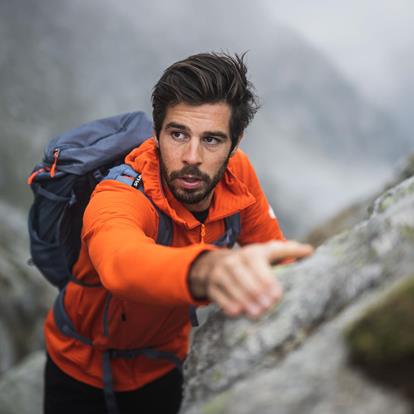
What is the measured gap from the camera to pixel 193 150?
504 centimetres

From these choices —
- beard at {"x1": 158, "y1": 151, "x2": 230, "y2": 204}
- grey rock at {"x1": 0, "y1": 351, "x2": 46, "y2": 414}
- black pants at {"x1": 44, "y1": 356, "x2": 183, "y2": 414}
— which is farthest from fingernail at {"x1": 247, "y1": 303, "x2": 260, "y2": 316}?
grey rock at {"x1": 0, "y1": 351, "x2": 46, "y2": 414}

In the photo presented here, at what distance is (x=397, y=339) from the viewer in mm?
2137

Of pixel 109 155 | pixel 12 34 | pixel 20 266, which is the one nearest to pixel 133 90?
pixel 12 34

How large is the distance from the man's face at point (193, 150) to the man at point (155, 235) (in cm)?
1

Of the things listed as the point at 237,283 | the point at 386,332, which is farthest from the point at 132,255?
the point at 386,332

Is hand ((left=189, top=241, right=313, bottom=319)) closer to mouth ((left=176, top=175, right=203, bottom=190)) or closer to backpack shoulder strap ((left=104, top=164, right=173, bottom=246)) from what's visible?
backpack shoulder strap ((left=104, top=164, right=173, bottom=246))

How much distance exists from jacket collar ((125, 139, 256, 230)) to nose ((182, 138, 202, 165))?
35 centimetres

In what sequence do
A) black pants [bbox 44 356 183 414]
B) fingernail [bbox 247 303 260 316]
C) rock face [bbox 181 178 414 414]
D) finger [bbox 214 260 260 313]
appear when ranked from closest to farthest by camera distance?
rock face [bbox 181 178 414 414], finger [bbox 214 260 260 313], fingernail [bbox 247 303 260 316], black pants [bbox 44 356 183 414]

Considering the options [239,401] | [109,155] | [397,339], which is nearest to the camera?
[397,339]

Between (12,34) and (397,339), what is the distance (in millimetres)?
119137

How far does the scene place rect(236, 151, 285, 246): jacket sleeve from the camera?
6.11m

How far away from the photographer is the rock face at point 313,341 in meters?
2.23

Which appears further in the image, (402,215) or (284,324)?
(402,215)

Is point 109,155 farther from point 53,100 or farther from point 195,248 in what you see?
point 53,100
